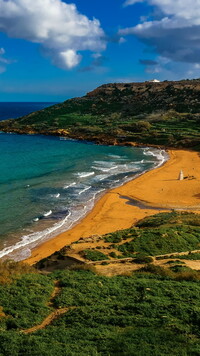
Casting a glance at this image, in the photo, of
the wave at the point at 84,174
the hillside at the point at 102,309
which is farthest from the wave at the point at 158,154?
the hillside at the point at 102,309

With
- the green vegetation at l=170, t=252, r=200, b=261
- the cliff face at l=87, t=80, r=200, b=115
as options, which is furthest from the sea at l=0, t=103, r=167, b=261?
A: the cliff face at l=87, t=80, r=200, b=115

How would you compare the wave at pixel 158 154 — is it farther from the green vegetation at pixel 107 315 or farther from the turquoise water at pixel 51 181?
the green vegetation at pixel 107 315

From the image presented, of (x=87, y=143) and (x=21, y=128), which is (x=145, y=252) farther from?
(x=21, y=128)

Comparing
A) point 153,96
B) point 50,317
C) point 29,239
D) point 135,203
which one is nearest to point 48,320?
point 50,317

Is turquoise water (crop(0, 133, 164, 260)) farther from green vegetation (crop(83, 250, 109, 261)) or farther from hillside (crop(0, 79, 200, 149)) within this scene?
hillside (crop(0, 79, 200, 149))

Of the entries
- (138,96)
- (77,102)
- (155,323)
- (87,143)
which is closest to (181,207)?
(155,323)

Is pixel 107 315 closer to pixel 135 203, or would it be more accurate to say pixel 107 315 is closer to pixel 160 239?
pixel 160 239
